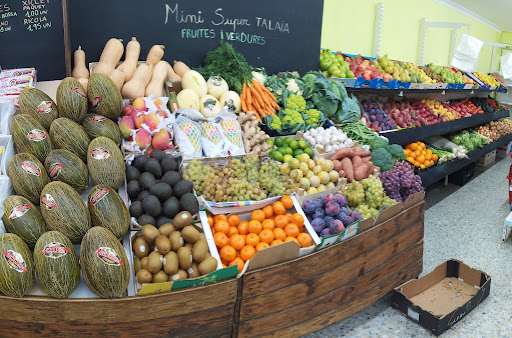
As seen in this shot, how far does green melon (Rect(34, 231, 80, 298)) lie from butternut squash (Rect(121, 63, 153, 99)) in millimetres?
1548

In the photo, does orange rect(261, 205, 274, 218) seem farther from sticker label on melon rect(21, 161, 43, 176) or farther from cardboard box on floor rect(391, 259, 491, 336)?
sticker label on melon rect(21, 161, 43, 176)

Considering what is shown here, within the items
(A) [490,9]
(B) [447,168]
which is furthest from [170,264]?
(A) [490,9]

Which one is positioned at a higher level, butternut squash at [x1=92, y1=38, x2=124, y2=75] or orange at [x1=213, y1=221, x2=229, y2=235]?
butternut squash at [x1=92, y1=38, x2=124, y2=75]

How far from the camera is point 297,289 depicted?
2.39 meters

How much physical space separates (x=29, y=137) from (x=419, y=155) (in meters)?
4.37

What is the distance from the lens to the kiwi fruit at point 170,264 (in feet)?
6.81

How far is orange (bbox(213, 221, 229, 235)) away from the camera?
8.14 ft

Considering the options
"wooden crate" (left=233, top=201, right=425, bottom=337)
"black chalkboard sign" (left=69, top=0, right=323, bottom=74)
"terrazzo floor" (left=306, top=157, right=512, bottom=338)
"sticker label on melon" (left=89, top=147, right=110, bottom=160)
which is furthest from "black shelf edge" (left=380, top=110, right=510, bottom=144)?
"sticker label on melon" (left=89, top=147, right=110, bottom=160)

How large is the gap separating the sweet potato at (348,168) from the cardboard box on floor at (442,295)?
3.01ft

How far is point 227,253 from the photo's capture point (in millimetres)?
2354

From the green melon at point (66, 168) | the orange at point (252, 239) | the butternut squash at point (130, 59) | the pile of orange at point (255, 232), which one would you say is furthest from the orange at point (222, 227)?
the butternut squash at point (130, 59)

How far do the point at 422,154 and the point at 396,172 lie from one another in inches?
77.4

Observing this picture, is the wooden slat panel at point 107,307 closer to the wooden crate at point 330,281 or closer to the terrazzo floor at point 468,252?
the wooden crate at point 330,281

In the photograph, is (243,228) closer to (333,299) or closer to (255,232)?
(255,232)
